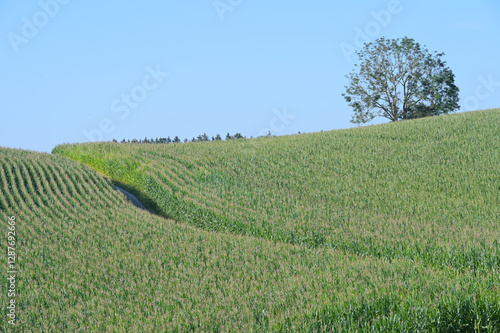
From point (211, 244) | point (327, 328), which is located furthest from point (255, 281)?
point (211, 244)

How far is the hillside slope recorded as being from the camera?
980 centimetres

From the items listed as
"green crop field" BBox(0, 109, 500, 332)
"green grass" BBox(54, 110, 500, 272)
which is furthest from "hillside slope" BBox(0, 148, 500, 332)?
"green grass" BBox(54, 110, 500, 272)

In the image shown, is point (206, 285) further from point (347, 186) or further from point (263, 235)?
point (347, 186)

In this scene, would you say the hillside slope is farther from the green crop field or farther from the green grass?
the green grass

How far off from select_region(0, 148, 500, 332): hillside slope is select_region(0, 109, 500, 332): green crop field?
0.18 feet

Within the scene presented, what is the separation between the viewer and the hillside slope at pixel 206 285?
980 centimetres

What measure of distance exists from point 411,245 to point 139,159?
19.2 meters

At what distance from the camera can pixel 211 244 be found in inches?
683

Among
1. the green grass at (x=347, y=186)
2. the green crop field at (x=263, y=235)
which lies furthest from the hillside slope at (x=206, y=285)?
the green grass at (x=347, y=186)

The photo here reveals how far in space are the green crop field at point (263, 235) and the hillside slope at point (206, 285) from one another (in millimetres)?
55

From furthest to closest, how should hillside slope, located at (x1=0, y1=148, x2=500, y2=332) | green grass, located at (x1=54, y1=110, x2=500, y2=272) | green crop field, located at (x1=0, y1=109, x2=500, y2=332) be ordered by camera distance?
green grass, located at (x1=54, y1=110, x2=500, y2=272)
green crop field, located at (x1=0, y1=109, x2=500, y2=332)
hillside slope, located at (x1=0, y1=148, x2=500, y2=332)

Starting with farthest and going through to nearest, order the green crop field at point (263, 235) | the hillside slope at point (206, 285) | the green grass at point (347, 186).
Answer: the green grass at point (347, 186), the green crop field at point (263, 235), the hillside slope at point (206, 285)

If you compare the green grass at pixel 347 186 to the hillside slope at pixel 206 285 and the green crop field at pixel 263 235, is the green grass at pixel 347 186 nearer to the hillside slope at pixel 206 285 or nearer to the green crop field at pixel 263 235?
the green crop field at pixel 263 235

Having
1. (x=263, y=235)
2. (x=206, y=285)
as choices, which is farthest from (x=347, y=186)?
(x=206, y=285)
